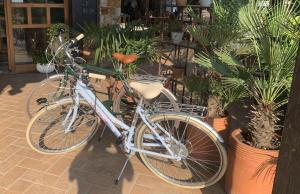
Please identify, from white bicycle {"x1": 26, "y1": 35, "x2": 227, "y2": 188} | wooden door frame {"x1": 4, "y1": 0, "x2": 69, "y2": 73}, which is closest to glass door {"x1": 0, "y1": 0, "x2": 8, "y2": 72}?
wooden door frame {"x1": 4, "y1": 0, "x2": 69, "y2": 73}

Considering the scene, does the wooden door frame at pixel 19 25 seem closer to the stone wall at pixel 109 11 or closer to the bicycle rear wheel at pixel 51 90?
the stone wall at pixel 109 11

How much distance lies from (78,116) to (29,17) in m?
3.55

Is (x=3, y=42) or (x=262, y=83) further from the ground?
(x=262, y=83)

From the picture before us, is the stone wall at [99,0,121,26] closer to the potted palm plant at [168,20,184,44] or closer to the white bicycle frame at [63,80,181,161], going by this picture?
the potted palm plant at [168,20,184,44]

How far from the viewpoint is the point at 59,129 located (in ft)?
11.8

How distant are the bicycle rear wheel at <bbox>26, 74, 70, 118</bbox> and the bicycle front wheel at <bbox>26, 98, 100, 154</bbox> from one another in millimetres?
105

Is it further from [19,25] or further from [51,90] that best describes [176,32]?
[19,25]

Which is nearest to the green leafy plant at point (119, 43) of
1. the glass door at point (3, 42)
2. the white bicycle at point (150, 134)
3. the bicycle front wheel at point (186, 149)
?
the white bicycle at point (150, 134)

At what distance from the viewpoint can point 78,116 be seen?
3.33 meters

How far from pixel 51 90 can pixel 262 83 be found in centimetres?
242

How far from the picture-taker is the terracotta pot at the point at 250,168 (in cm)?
240

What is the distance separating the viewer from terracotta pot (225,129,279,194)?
2404mm

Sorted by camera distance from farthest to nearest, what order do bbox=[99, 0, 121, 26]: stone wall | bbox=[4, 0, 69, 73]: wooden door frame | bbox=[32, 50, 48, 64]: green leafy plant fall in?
bbox=[99, 0, 121, 26]: stone wall
bbox=[32, 50, 48, 64]: green leafy plant
bbox=[4, 0, 69, 73]: wooden door frame

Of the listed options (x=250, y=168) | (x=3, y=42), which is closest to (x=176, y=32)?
(x=250, y=168)
